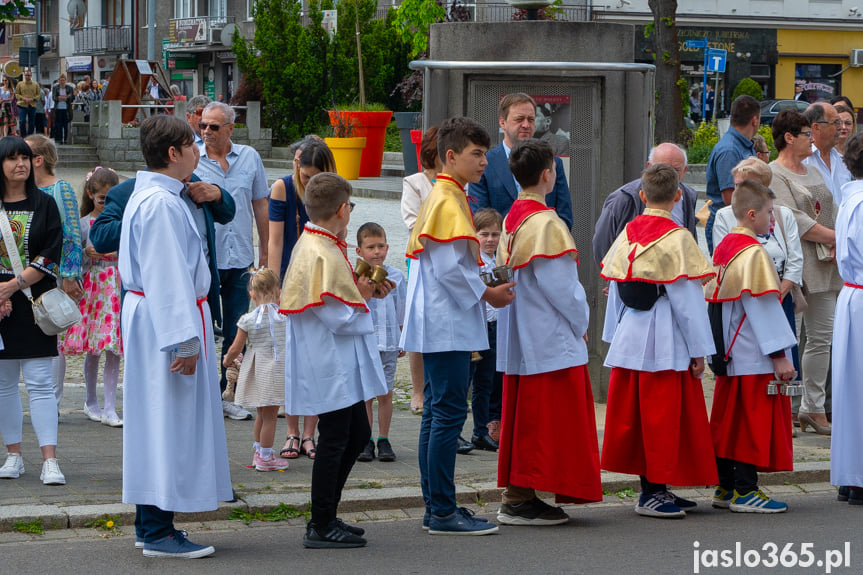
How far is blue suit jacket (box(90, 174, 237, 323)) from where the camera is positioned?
235 inches

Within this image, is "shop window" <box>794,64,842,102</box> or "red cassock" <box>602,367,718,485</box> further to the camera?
"shop window" <box>794,64,842,102</box>

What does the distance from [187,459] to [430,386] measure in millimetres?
1216

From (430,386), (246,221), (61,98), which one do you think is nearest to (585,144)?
(246,221)

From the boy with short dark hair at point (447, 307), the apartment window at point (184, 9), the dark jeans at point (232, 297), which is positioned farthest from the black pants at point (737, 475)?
the apartment window at point (184, 9)

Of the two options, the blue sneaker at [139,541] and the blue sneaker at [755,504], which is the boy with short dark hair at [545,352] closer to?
the blue sneaker at [755,504]

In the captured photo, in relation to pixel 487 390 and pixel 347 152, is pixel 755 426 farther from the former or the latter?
pixel 347 152

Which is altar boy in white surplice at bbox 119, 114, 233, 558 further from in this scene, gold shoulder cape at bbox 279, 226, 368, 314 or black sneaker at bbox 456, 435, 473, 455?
black sneaker at bbox 456, 435, 473, 455

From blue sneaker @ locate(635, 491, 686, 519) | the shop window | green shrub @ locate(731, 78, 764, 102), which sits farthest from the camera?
the shop window

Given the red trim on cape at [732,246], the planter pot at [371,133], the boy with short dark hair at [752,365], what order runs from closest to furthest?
the boy with short dark hair at [752,365], the red trim on cape at [732,246], the planter pot at [371,133]

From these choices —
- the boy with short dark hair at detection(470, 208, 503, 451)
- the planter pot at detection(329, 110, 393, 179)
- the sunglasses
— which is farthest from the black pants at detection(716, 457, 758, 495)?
the planter pot at detection(329, 110, 393, 179)

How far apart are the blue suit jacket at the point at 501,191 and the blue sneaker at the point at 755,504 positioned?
7.00 ft

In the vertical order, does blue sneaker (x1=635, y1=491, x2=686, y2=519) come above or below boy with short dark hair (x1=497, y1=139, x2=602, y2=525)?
below

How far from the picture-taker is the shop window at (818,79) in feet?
145

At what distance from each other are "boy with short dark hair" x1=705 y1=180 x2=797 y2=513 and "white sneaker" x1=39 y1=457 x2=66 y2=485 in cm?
350
